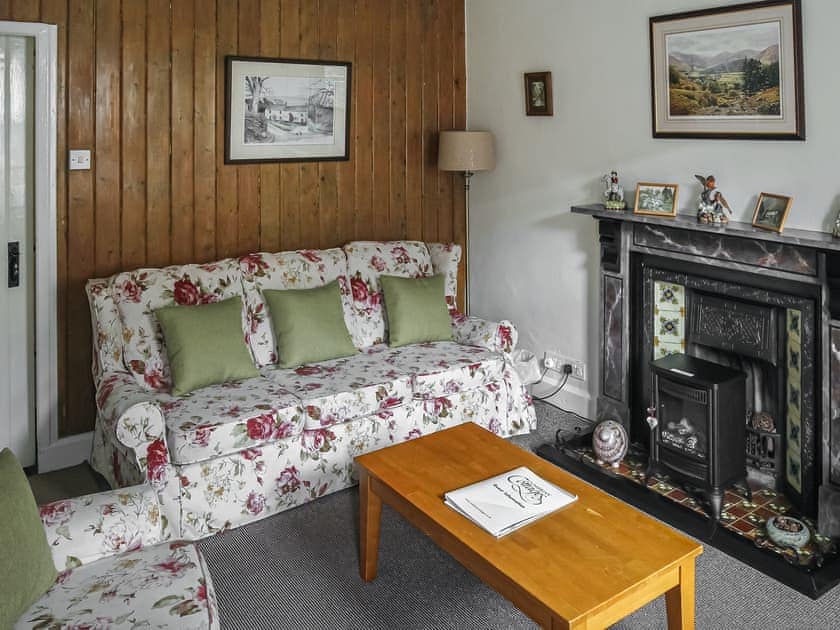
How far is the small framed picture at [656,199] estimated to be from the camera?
12.4 ft

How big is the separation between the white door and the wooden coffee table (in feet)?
6.27

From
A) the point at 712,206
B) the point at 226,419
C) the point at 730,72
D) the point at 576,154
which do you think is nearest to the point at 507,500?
the point at 226,419

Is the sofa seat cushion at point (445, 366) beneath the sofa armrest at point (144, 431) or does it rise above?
above

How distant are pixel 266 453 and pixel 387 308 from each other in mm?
1223

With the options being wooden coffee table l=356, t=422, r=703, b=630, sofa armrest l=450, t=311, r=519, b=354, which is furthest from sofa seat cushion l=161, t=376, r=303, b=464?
sofa armrest l=450, t=311, r=519, b=354

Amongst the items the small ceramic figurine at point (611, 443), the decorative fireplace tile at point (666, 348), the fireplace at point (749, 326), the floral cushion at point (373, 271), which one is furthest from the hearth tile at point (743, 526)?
the floral cushion at point (373, 271)

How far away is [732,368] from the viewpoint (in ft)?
11.9

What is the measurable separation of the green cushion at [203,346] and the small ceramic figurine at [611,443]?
167cm

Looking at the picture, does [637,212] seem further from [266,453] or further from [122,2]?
[122,2]

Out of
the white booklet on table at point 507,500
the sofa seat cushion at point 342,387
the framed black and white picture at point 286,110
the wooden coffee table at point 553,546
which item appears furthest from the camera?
the framed black and white picture at point 286,110

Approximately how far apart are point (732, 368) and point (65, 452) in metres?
3.20

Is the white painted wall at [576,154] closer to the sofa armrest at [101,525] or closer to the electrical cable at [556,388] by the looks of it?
the electrical cable at [556,388]

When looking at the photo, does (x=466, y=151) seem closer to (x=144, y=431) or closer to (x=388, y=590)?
(x=144, y=431)

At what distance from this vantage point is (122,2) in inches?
149
